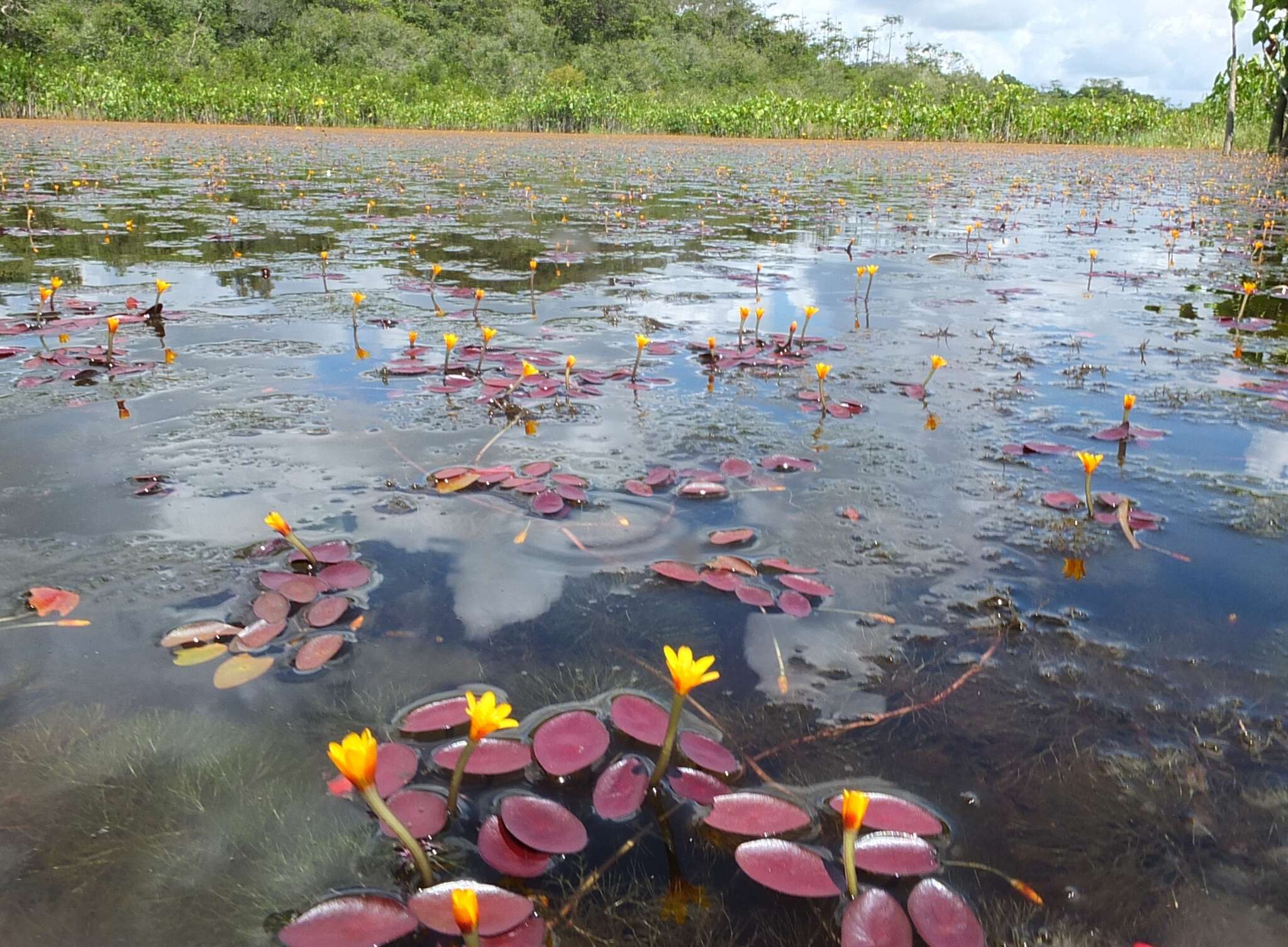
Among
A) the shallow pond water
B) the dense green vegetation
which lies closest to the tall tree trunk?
the dense green vegetation

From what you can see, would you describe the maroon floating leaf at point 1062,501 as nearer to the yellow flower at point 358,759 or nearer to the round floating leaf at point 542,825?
the round floating leaf at point 542,825

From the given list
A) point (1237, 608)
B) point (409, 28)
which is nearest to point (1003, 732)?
point (1237, 608)

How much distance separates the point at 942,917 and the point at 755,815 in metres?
0.23

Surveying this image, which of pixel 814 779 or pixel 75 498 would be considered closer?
pixel 814 779

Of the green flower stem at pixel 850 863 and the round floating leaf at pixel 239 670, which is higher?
the green flower stem at pixel 850 863

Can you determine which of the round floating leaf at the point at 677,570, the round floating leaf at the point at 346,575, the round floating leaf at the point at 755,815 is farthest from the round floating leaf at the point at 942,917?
the round floating leaf at the point at 346,575

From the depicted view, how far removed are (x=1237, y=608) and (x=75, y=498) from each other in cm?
230

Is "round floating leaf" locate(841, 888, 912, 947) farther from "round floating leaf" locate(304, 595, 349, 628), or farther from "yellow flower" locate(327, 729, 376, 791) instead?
"round floating leaf" locate(304, 595, 349, 628)

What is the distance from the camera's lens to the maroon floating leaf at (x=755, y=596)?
4.72 feet

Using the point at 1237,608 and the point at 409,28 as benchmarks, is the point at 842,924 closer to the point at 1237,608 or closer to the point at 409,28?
the point at 1237,608

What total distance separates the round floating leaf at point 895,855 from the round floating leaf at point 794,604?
1.61 ft

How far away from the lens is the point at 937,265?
4961 millimetres

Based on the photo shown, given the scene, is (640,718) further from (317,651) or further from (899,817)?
(317,651)

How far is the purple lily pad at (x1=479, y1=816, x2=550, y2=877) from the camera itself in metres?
0.92
